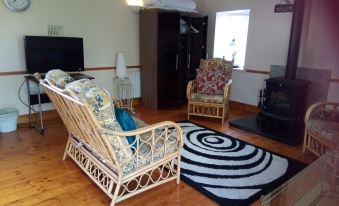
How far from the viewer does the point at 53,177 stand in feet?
7.97

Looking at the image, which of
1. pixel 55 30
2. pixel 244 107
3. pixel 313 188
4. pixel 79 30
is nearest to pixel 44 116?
pixel 55 30

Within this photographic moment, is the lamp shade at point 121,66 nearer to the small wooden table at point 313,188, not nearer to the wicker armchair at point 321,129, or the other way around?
the wicker armchair at point 321,129

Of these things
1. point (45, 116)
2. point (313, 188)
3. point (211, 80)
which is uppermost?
point (211, 80)

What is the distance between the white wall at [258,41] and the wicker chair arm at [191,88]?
3.42ft

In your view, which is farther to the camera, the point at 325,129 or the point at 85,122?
the point at 325,129

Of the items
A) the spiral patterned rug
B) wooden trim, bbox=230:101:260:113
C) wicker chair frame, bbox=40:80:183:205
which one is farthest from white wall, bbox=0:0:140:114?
the spiral patterned rug

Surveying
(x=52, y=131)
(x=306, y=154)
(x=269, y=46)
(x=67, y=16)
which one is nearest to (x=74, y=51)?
(x=67, y=16)

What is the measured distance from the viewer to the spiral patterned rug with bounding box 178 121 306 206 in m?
2.22

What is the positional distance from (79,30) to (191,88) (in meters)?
2.13

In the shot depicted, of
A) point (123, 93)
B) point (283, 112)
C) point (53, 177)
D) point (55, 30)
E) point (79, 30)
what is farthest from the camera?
point (123, 93)

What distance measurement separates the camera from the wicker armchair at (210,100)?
4.01m

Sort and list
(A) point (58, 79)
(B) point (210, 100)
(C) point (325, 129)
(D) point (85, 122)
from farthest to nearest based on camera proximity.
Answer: (B) point (210, 100) < (C) point (325, 129) < (A) point (58, 79) < (D) point (85, 122)

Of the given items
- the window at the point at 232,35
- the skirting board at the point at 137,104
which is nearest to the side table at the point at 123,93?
the skirting board at the point at 137,104

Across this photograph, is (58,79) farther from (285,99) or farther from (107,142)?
(285,99)
